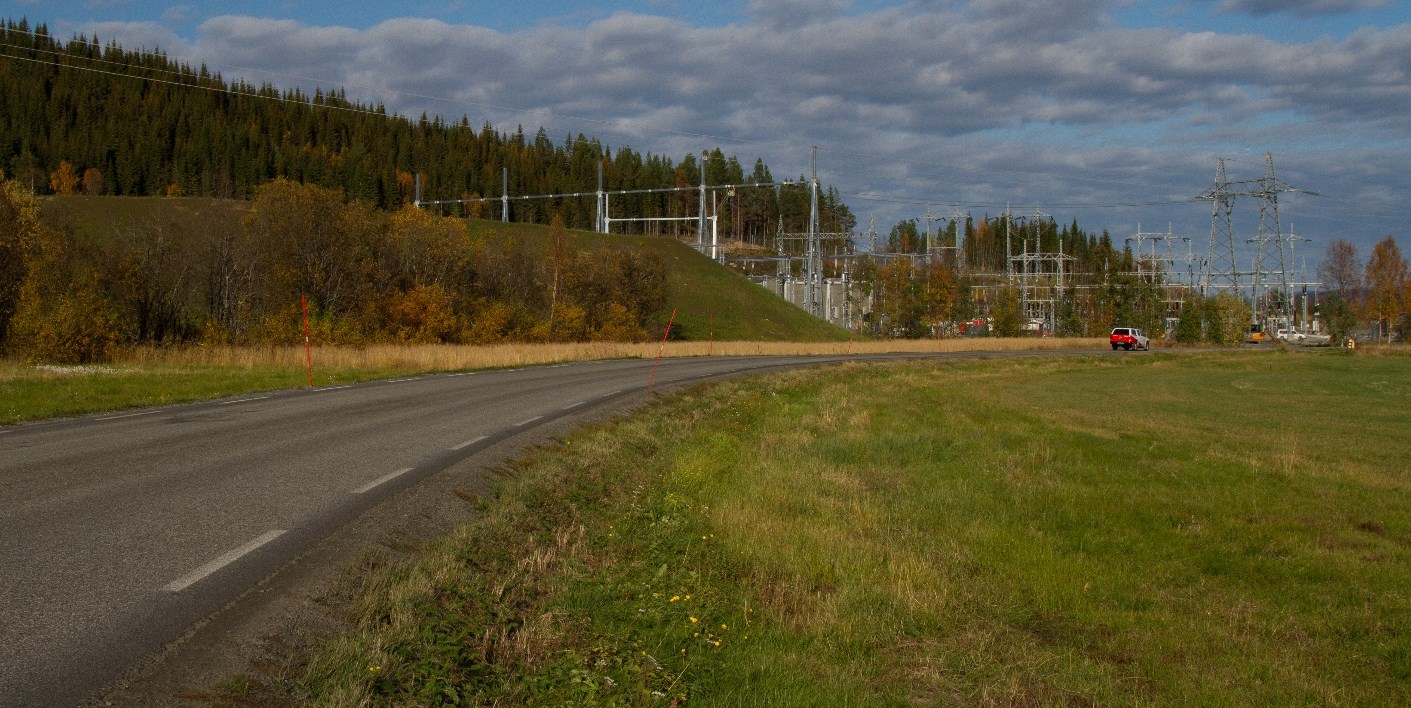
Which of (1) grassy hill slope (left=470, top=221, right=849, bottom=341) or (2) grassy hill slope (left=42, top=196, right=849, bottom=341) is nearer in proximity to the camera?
(2) grassy hill slope (left=42, top=196, right=849, bottom=341)

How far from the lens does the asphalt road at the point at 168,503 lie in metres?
5.21

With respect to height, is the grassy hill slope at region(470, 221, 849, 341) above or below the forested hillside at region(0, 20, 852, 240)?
below

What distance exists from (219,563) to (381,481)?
358cm

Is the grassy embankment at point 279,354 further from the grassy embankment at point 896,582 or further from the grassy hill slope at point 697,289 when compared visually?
the grassy embankment at point 896,582

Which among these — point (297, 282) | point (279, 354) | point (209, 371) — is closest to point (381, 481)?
point (209, 371)

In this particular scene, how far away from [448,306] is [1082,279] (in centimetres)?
12130

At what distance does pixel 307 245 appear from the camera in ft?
153

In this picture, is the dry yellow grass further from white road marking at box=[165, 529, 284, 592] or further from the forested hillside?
the forested hillside

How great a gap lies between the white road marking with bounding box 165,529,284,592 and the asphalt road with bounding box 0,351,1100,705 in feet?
0.04

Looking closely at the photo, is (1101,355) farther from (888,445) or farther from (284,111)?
(284,111)

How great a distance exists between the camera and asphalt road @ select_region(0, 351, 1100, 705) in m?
5.21

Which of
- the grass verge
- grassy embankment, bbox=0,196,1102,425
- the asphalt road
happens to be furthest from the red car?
the asphalt road

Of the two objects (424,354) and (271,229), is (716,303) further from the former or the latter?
(424,354)

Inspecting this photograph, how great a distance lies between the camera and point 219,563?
673 centimetres
